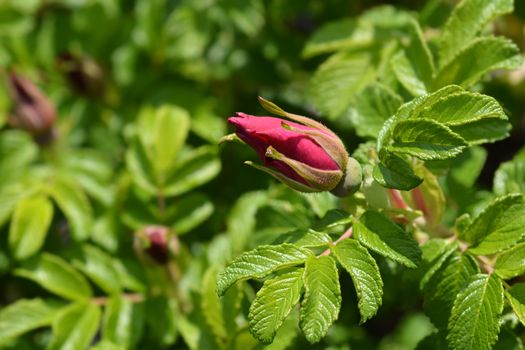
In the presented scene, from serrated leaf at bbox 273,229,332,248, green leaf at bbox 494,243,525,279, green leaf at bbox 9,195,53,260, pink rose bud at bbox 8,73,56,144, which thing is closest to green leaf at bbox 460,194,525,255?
green leaf at bbox 494,243,525,279

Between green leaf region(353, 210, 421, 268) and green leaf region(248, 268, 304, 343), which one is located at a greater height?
green leaf region(353, 210, 421, 268)

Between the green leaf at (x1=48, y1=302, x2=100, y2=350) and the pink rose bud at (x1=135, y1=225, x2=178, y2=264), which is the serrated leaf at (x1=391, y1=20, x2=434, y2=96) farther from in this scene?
the green leaf at (x1=48, y1=302, x2=100, y2=350)

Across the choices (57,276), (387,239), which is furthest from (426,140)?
(57,276)

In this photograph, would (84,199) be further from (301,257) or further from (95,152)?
(301,257)

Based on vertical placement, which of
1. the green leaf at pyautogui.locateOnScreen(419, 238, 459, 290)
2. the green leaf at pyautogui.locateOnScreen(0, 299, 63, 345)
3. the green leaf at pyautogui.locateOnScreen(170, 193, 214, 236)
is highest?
the green leaf at pyautogui.locateOnScreen(419, 238, 459, 290)

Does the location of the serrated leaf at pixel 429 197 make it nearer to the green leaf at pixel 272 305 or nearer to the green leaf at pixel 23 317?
the green leaf at pixel 272 305

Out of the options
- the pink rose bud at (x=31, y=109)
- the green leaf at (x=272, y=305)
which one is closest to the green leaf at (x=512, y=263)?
the green leaf at (x=272, y=305)
